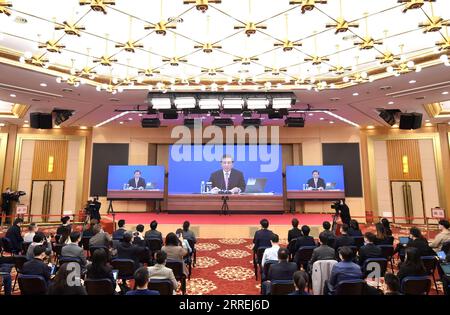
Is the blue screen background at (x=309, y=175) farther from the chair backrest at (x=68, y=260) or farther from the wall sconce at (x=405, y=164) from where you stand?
the chair backrest at (x=68, y=260)

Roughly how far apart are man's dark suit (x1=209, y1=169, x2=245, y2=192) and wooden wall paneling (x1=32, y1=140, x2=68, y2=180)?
758cm

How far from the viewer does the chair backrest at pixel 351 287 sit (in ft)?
9.96

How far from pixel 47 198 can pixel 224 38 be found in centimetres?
1259

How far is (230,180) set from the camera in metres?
13.2

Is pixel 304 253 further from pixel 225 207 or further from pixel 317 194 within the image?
pixel 317 194

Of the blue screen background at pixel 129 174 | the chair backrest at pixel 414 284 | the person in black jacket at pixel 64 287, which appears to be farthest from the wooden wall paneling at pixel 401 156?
the person in black jacket at pixel 64 287

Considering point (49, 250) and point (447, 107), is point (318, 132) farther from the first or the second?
point (49, 250)

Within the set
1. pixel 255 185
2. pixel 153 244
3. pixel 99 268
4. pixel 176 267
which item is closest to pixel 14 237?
pixel 153 244

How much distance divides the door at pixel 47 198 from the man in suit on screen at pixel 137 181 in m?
3.79

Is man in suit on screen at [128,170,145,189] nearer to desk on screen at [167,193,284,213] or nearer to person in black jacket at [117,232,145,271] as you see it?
desk on screen at [167,193,284,213]

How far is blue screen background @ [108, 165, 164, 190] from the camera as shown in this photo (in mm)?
13156

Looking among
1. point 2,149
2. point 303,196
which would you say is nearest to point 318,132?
point 303,196

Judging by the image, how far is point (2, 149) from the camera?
13.2 metres

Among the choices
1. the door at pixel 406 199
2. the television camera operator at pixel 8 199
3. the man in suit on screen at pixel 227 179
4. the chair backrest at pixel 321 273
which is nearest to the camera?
the chair backrest at pixel 321 273
